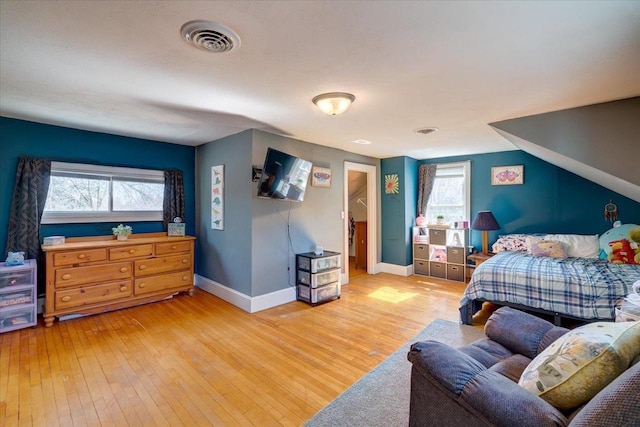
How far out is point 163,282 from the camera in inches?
159

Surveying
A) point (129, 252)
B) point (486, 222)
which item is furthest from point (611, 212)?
point (129, 252)

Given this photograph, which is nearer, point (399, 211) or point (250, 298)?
point (250, 298)

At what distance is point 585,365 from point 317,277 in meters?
3.00

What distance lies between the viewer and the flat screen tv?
3539 mm

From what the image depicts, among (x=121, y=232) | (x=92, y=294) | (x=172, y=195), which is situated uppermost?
(x=172, y=195)

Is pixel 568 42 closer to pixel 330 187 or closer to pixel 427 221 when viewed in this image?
pixel 330 187

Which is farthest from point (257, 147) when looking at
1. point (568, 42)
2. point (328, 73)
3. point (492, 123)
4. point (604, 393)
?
point (604, 393)

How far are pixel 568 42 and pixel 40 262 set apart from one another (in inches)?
211

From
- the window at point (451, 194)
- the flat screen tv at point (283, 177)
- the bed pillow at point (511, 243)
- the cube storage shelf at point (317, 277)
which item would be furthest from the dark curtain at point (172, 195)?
the bed pillow at point (511, 243)

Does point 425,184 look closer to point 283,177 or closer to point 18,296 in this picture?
point 283,177

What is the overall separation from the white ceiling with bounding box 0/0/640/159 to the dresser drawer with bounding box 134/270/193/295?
2.05m

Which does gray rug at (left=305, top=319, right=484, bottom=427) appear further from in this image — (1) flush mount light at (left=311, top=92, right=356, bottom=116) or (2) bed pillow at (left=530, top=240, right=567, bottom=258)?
(2) bed pillow at (left=530, top=240, right=567, bottom=258)

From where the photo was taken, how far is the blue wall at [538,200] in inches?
160

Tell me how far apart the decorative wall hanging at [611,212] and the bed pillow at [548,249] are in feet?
2.70
